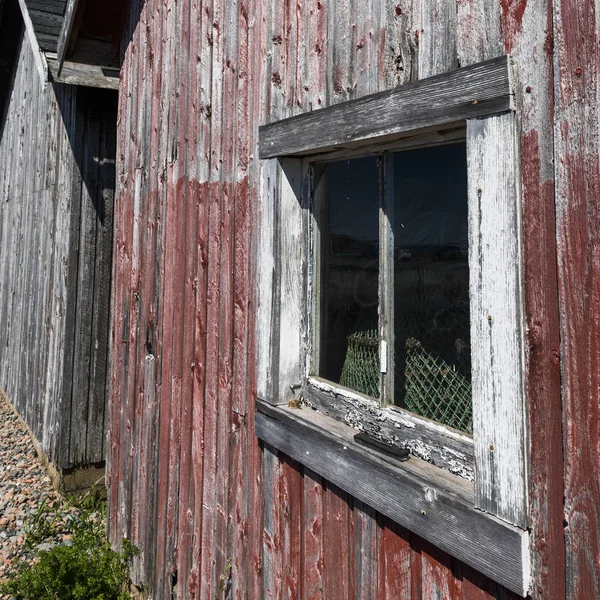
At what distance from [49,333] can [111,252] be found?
964mm

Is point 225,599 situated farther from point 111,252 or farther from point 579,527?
point 111,252

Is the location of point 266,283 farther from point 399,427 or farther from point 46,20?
point 46,20

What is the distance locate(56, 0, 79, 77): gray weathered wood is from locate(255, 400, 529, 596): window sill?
3.18 meters

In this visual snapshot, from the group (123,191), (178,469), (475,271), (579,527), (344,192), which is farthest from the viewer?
(123,191)

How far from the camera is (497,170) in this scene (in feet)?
4.64

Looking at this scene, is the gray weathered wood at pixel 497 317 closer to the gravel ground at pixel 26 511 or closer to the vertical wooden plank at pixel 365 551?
the vertical wooden plank at pixel 365 551

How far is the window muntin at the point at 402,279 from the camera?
5.52 ft

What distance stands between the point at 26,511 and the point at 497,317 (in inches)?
179

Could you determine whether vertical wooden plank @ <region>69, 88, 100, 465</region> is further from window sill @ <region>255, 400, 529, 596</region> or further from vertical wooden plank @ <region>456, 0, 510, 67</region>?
vertical wooden plank @ <region>456, 0, 510, 67</region>

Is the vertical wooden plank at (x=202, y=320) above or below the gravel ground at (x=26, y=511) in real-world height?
above

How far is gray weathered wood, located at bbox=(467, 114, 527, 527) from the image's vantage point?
1.37 meters

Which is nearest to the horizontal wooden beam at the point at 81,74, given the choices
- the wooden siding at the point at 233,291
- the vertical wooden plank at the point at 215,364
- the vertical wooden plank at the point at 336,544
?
the wooden siding at the point at 233,291

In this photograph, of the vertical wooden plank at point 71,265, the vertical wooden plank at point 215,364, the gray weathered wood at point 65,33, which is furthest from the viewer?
the vertical wooden plank at point 71,265

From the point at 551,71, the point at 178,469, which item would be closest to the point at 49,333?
the point at 178,469
